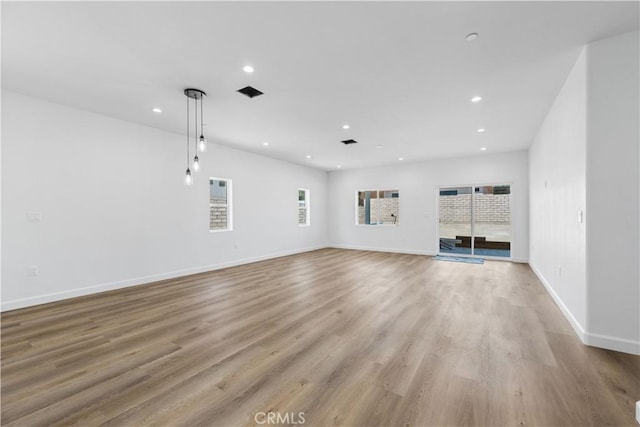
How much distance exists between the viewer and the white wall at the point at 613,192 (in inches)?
91.4

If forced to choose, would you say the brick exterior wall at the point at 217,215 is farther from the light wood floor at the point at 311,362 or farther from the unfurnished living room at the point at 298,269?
the light wood floor at the point at 311,362

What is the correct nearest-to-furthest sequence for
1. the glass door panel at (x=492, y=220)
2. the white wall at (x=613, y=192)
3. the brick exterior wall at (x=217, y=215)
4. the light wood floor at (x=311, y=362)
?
the light wood floor at (x=311, y=362) → the white wall at (x=613, y=192) → the brick exterior wall at (x=217, y=215) → the glass door panel at (x=492, y=220)

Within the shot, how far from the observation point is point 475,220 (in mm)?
7414

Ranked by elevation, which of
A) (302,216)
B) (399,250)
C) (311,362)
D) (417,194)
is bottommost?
(311,362)

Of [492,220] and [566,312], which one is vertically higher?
[492,220]

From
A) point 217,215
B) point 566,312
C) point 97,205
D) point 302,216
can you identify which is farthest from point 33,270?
point 566,312

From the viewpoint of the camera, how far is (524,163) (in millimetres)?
6711

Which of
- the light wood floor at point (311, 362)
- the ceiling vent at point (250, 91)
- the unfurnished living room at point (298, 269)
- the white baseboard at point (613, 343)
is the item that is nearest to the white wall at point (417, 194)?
the unfurnished living room at point (298, 269)

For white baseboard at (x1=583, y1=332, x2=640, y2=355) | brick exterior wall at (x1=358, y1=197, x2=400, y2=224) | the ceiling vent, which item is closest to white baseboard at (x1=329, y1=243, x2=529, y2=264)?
brick exterior wall at (x1=358, y1=197, x2=400, y2=224)

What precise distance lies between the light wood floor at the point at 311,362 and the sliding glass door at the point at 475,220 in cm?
349

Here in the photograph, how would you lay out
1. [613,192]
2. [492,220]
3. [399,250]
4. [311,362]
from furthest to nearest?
[399,250], [492,220], [613,192], [311,362]

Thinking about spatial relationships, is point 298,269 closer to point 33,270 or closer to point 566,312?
point 33,270

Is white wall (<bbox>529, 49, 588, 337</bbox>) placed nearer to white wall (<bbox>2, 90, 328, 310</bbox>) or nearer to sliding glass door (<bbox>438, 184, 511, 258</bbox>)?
sliding glass door (<bbox>438, 184, 511, 258</bbox>)

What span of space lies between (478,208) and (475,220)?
34 centimetres
